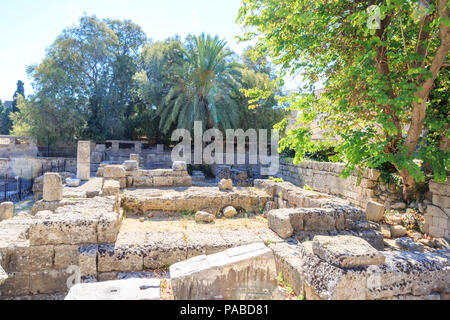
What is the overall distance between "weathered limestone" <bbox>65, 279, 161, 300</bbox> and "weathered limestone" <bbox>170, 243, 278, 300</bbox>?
22 centimetres

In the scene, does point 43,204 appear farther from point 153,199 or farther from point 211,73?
point 211,73

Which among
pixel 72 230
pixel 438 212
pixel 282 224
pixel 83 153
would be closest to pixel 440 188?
pixel 438 212

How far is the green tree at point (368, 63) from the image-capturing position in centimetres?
532

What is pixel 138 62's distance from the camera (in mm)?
27406

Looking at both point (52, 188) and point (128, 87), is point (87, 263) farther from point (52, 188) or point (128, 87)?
point (128, 87)

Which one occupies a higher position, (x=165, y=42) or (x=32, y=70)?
(x=165, y=42)

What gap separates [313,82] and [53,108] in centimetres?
2182

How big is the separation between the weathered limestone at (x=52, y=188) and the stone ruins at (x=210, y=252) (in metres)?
0.02

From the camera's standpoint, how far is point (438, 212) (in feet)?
21.0

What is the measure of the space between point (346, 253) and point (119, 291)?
2202mm

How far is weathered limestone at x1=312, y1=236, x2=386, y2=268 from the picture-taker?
2773 mm

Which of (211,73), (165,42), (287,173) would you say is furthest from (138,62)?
(287,173)

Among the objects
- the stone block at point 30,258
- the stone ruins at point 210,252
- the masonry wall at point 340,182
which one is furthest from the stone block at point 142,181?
the masonry wall at point 340,182

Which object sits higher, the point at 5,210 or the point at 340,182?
the point at 340,182
